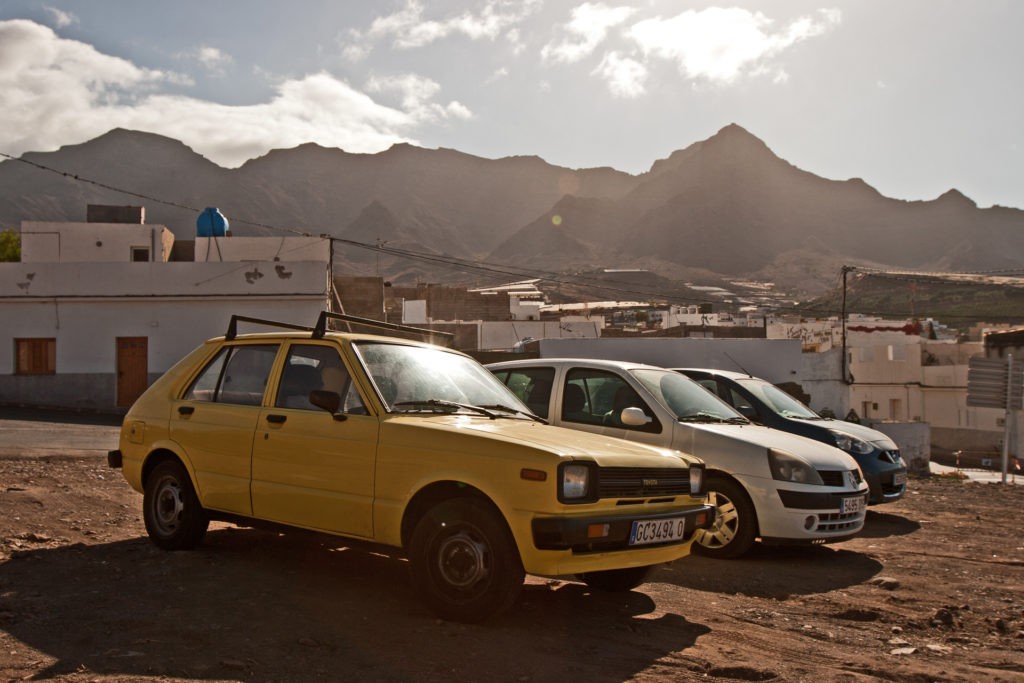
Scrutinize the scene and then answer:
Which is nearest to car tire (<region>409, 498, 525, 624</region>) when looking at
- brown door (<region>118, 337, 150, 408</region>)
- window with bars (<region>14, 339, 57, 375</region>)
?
brown door (<region>118, 337, 150, 408</region>)

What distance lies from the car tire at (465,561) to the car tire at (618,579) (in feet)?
4.32

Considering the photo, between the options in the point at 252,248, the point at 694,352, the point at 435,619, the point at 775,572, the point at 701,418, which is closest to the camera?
the point at 435,619

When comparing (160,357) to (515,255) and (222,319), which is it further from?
(515,255)

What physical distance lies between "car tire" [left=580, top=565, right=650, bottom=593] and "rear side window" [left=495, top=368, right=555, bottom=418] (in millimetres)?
2246

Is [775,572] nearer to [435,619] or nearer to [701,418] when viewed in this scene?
[701,418]

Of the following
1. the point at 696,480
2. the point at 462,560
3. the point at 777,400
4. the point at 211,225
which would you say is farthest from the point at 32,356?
the point at 696,480

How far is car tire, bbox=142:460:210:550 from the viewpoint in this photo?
6.06 meters

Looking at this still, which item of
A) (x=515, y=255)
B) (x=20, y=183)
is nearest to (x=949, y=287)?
(x=515, y=255)

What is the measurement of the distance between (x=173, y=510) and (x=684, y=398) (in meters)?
4.46

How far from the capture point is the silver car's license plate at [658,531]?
15.6 ft

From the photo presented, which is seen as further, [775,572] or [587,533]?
[775,572]

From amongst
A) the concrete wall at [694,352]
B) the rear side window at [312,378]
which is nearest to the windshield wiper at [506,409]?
the rear side window at [312,378]

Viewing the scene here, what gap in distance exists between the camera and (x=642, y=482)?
491 cm

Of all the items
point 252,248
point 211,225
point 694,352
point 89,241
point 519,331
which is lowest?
point 694,352
